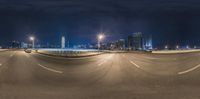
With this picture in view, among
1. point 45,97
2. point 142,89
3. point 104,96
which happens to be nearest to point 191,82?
point 142,89

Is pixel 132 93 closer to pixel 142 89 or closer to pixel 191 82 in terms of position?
pixel 142 89

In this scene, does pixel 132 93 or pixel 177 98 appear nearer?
pixel 177 98

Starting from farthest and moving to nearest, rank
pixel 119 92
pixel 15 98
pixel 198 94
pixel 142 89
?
pixel 142 89 → pixel 119 92 → pixel 198 94 → pixel 15 98

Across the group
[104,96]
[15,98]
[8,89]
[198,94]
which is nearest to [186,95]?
[198,94]

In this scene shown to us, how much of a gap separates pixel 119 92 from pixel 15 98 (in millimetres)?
4224

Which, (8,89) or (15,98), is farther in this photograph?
(8,89)

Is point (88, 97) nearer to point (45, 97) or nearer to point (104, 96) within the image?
point (104, 96)

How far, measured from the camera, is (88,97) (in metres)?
13.0

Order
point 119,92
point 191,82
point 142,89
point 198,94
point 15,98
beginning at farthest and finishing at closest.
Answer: point 191,82 → point 142,89 → point 119,92 → point 198,94 → point 15,98

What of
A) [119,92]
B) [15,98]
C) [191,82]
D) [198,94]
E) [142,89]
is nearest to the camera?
[15,98]

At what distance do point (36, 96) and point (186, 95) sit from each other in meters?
5.56

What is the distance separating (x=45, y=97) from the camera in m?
12.9

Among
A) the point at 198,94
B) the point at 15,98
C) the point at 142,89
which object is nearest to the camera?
the point at 15,98

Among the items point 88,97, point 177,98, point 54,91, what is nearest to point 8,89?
point 54,91
